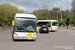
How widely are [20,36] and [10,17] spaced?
35.6 meters

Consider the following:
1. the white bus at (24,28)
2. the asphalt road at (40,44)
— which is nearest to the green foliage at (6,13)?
the asphalt road at (40,44)

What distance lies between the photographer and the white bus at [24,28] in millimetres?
14577

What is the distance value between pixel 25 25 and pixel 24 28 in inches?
17.1

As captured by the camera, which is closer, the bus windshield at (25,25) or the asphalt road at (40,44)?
the asphalt road at (40,44)

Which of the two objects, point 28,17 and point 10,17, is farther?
point 10,17

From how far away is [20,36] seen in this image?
14500 mm

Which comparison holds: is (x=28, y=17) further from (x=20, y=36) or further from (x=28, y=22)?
(x=20, y=36)

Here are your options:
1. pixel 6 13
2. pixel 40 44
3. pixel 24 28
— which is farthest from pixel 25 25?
pixel 6 13

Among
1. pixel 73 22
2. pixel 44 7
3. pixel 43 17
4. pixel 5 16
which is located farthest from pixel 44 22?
pixel 73 22

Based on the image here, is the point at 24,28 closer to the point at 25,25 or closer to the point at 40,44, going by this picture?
the point at 25,25

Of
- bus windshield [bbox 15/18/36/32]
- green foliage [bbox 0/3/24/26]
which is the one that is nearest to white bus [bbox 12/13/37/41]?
bus windshield [bbox 15/18/36/32]

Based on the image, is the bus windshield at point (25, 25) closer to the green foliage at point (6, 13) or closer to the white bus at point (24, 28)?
the white bus at point (24, 28)

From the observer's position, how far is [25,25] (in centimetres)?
1533

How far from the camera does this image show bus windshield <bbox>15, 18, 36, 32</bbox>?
49.0 ft
